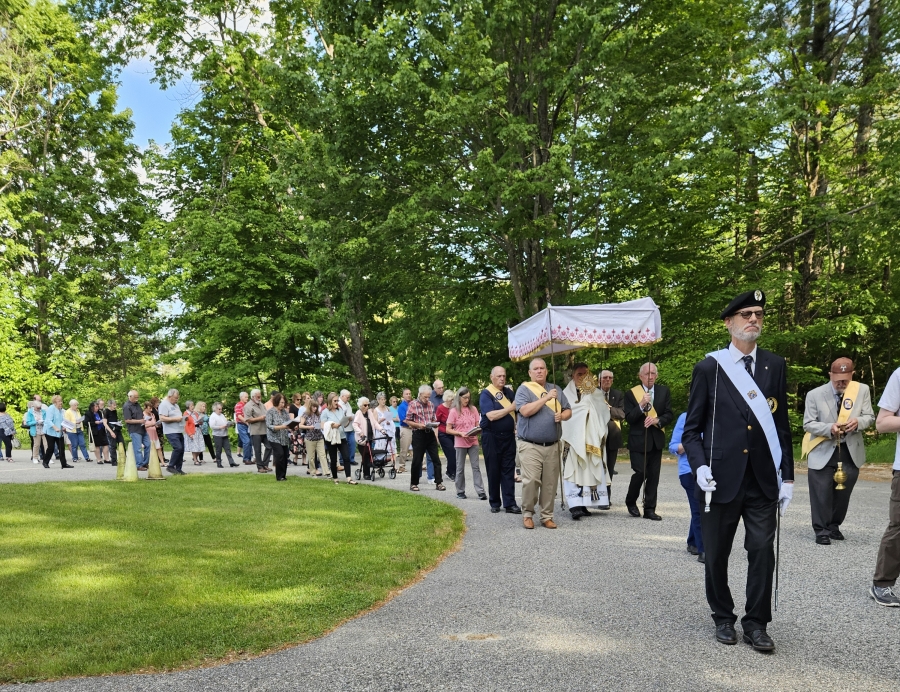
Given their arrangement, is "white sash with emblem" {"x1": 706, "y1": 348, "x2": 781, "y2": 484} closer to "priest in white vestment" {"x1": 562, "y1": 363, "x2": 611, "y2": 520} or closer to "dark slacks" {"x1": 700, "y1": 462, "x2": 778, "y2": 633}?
"dark slacks" {"x1": 700, "y1": 462, "x2": 778, "y2": 633}

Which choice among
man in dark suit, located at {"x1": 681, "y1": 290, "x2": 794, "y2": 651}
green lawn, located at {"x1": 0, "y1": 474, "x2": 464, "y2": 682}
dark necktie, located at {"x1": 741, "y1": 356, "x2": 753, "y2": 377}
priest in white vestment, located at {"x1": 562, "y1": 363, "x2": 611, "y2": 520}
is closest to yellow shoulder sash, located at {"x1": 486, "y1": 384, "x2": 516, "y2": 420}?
priest in white vestment, located at {"x1": 562, "y1": 363, "x2": 611, "y2": 520}

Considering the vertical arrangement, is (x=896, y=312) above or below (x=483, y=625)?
above

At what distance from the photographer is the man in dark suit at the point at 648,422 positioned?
934 centimetres

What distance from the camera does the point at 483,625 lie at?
5.20 m

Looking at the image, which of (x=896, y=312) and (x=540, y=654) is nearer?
(x=540, y=654)

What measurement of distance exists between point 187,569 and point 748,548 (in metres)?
5.06

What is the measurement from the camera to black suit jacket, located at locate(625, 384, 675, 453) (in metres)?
9.34

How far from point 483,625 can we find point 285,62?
1816 centimetres

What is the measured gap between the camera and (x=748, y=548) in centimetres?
468

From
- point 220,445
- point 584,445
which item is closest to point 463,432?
point 584,445

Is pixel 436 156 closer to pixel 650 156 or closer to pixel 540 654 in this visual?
pixel 650 156

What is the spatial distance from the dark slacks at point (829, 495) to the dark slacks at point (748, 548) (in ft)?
12.5

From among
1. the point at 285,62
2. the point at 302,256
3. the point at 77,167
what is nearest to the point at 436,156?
the point at 285,62

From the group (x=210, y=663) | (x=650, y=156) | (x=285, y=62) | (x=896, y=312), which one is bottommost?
(x=210, y=663)
